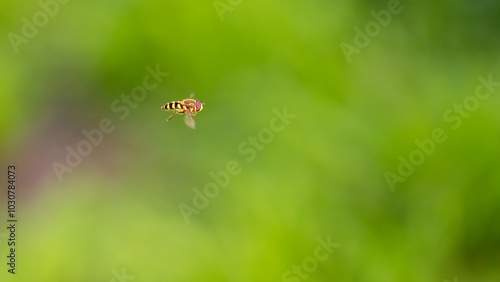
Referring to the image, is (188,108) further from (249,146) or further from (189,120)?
(249,146)

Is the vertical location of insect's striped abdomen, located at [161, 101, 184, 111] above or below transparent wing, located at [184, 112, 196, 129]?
above

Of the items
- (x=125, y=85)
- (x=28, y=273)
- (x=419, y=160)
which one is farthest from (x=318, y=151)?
(x=28, y=273)

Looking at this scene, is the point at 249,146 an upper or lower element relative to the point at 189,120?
lower

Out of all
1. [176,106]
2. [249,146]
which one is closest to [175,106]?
[176,106]

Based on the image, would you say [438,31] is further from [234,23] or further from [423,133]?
[234,23]

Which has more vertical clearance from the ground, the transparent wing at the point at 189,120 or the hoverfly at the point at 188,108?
the hoverfly at the point at 188,108
